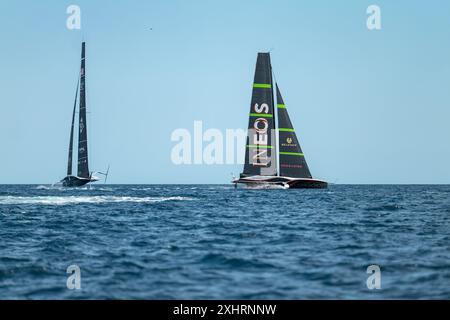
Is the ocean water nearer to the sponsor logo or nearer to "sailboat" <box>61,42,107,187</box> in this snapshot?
the sponsor logo

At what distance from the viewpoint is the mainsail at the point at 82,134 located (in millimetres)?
95688

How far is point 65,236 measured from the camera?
2442cm

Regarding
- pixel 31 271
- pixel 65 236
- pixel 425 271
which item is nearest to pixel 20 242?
pixel 65 236

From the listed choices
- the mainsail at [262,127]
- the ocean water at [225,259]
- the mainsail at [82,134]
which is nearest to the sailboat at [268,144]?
the mainsail at [262,127]

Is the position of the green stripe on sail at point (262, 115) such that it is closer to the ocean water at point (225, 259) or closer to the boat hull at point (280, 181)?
the boat hull at point (280, 181)

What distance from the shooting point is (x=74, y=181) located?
343ft

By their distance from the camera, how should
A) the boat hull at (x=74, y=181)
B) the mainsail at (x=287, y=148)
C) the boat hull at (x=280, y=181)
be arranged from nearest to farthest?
1. the mainsail at (x=287, y=148)
2. the boat hull at (x=280, y=181)
3. the boat hull at (x=74, y=181)

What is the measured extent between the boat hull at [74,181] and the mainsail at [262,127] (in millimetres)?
29628

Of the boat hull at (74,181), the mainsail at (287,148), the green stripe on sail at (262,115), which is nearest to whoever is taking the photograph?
the green stripe on sail at (262,115)

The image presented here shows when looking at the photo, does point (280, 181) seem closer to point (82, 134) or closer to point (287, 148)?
point (287, 148)

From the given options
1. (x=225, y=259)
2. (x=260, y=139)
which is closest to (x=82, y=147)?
(x=260, y=139)

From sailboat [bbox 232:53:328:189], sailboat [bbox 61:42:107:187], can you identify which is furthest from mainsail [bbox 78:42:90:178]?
sailboat [bbox 232:53:328:189]

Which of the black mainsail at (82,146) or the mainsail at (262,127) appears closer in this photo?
the mainsail at (262,127)
